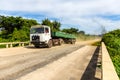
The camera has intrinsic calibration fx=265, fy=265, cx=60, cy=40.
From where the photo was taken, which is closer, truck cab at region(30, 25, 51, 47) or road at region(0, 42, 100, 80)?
road at region(0, 42, 100, 80)

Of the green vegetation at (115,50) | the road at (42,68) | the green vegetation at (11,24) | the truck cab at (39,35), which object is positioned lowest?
the road at (42,68)

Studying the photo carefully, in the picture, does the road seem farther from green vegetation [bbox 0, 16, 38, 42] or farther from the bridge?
green vegetation [bbox 0, 16, 38, 42]

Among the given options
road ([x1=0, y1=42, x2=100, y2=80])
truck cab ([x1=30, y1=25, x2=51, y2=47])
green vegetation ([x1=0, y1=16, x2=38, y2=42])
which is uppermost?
green vegetation ([x1=0, y1=16, x2=38, y2=42])

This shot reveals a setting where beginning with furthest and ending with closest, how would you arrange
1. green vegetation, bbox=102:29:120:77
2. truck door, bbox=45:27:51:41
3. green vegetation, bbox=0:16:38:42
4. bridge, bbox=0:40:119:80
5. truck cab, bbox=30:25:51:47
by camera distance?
green vegetation, bbox=0:16:38:42 → truck door, bbox=45:27:51:41 → truck cab, bbox=30:25:51:47 → green vegetation, bbox=102:29:120:77 → bridge, bbox=0:40:119:80

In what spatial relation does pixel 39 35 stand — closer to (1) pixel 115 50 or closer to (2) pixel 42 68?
(1) pixel 115 50

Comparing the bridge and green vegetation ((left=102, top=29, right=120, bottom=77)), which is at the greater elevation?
green vegetation ((left=102, top=29, right=120, bottom=77))

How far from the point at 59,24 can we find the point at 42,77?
6795 centimetres

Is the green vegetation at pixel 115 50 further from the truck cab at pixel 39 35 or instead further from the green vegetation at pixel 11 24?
the green vegetation at pixel 11 24

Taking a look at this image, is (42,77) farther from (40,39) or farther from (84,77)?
(40,39)

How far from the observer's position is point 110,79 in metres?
6.11

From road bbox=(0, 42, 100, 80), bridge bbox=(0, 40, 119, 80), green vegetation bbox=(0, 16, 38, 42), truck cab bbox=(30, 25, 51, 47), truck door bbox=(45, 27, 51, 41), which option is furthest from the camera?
green vegetation bbox=(0, 16, 38, 42)

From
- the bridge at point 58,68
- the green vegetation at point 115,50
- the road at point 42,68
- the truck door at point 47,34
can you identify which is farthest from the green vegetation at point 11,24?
the bridge at point 58,68

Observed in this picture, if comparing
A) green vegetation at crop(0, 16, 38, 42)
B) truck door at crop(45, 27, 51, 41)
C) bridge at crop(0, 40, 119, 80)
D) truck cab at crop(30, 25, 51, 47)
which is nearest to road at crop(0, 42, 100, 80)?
bridge at crop(0, 40, 119, 80)

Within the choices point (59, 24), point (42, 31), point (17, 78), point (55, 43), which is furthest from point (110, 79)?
point (59, 24)
